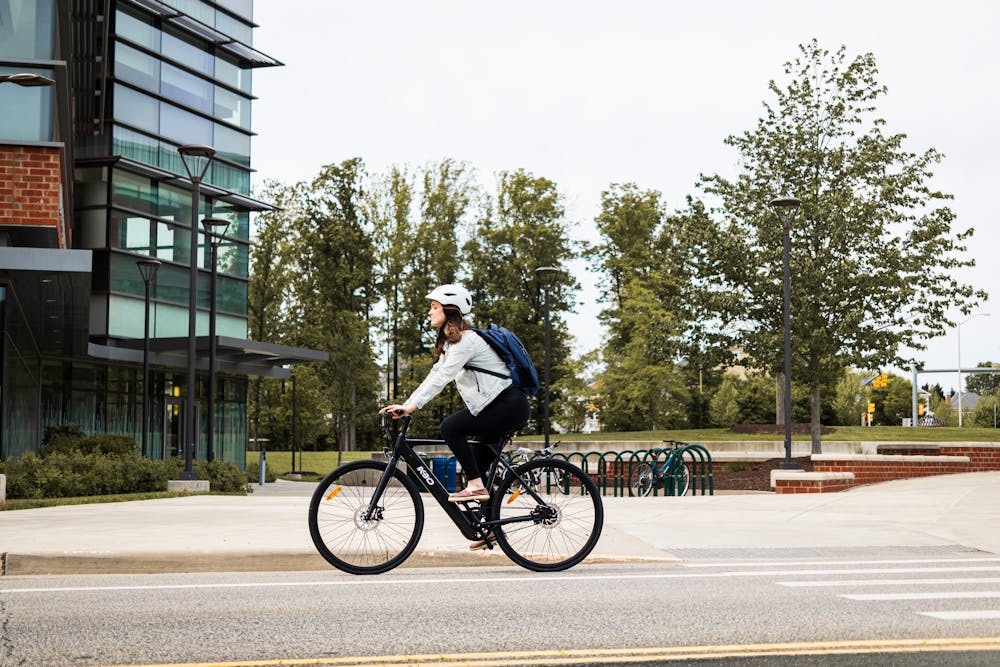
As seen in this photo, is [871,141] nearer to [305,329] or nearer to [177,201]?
[177,201]

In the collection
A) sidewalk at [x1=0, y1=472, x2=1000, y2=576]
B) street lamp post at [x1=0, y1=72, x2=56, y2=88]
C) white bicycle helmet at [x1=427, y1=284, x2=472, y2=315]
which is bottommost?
sidewalk at [x1=0, y1=472, x2=1000, y2=576]

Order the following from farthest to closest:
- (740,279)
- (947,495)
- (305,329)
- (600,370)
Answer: (600,370) → (305,329) → (740,279) → (947,495)

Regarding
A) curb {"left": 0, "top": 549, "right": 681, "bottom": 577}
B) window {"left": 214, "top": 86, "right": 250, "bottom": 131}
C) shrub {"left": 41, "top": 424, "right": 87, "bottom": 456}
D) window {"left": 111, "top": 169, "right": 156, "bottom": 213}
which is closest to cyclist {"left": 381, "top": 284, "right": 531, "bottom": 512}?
curb {"left": 0, "top": 549, "right": 681, "bottom": 577}

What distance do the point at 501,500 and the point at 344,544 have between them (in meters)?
1.15

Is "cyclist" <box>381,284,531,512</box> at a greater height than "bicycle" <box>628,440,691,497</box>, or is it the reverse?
"cyclist" <box>381,284,531,512</box>

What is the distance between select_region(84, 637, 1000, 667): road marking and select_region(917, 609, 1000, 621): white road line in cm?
68

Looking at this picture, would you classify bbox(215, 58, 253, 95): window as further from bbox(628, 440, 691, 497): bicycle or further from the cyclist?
the cyclist

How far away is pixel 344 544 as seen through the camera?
8.24 m

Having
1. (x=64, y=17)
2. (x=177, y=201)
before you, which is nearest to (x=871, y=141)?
(x=64, y=17)

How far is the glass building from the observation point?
117 feet

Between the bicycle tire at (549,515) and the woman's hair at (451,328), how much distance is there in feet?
3.40

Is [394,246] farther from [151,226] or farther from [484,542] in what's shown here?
[484,542]

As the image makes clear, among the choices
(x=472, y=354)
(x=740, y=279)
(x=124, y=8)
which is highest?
(x=124, y=8)

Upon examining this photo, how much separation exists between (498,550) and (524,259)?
50537mm
